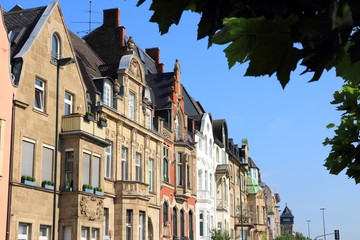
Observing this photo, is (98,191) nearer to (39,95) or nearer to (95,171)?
(95,171)

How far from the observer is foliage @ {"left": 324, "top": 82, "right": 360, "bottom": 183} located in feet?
21.8

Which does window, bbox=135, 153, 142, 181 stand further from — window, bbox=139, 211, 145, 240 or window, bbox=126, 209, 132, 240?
window, bbox=126, 209, 132, 240

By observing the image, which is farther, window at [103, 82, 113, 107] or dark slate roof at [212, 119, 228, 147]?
dark slate roof at [212, 119, 228, 147]

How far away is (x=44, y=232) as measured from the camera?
2834 centimetres

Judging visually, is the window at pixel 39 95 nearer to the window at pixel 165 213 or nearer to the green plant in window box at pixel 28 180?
the green plant in window box at pixel 28 180

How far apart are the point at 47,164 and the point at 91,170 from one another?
117 inches

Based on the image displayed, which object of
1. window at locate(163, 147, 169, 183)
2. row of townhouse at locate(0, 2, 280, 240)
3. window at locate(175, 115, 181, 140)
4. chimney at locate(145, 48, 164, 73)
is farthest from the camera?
chimney at locate(145, 48, 164, 73)

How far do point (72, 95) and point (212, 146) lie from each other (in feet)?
86.7

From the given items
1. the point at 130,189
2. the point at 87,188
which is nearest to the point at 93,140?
the point at 87,188

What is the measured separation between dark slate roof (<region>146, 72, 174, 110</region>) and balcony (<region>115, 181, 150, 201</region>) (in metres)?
10.5

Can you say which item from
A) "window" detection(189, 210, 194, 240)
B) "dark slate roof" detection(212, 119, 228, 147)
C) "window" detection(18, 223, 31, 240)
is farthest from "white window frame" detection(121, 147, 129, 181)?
"dark slate roof" detection(212, 119, 228, 147)

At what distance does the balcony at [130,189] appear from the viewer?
35094mm

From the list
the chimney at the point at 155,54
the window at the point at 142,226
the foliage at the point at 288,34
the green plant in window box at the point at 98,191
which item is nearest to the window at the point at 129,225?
the window at the point at 142,226

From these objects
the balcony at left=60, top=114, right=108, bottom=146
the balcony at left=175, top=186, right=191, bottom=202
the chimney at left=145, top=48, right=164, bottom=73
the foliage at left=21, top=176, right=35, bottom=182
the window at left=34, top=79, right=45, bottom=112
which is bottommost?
the foliage at left=21, top=176, right=35, bottom=182
